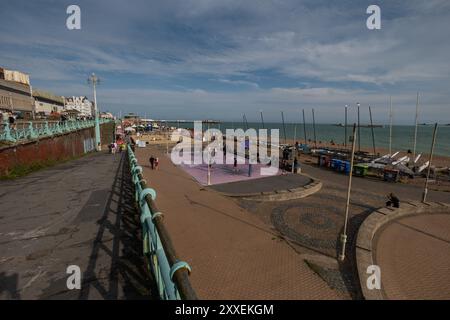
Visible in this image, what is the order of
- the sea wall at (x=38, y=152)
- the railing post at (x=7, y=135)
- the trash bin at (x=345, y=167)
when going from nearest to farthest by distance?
the sea wall at (x=38, y=152) < the railing post at (x=7, y=135) < the trash bin at (x=345, y=167)

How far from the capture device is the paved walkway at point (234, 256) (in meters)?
6.37

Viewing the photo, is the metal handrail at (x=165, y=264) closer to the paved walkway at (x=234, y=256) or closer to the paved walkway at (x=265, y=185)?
the paved walkway at (x=234, y=256)

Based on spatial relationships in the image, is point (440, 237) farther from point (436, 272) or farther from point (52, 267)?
point (52, 267)

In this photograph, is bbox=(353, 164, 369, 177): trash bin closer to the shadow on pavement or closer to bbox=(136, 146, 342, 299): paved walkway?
bbox=(136, 146, 342, 299): paved walkway

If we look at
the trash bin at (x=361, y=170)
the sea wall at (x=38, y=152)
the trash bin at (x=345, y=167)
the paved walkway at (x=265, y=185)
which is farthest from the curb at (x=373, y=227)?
the sea wall at (x=38, y=152)

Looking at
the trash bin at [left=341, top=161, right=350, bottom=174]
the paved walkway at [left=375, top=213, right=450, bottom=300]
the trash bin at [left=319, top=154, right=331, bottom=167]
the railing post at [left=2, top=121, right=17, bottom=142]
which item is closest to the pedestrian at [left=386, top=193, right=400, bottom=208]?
the paved walkway at [left=375, top=213, right=450, bottom=300]

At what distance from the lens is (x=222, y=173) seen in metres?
21.7

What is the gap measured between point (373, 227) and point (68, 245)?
42.6 feet

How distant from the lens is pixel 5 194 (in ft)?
25.4

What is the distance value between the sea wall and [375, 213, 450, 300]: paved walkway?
17.9 meters

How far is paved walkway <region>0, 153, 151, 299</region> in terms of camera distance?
3.26 metres

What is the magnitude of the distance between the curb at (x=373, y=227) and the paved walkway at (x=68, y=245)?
6.94m

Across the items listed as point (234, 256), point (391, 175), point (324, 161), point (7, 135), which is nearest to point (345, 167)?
point (324, 161)
